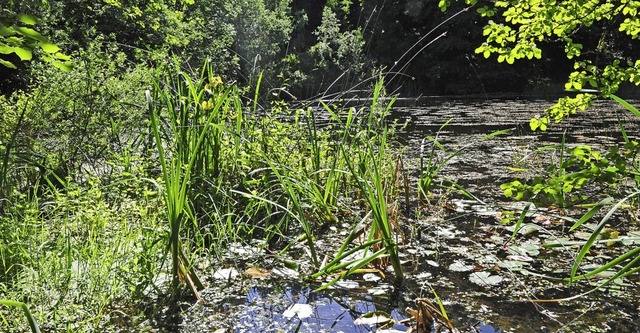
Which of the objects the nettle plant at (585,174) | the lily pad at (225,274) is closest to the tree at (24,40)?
the lily pad at (225,274)

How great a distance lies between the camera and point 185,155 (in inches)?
103

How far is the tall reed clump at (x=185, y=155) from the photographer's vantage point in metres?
2.06

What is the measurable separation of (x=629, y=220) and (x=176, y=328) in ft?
9.22

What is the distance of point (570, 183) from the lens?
1.81m

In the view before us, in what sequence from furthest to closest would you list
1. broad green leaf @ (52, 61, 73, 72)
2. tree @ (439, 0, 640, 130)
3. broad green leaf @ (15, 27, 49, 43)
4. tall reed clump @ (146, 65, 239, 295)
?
tree @ (439, 0, 640, 130), tall reed clump @ (146, 65, 239, 295), broad green leaf @ (52, 61, 73, 72), broad green leaf @ (15, 27, 49, 43)

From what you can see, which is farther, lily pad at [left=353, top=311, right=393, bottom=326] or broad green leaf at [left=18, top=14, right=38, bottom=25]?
lily pad at [left=353, top=311, right=393, bottom=326]

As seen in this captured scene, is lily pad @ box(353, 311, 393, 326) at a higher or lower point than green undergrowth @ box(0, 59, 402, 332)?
lower

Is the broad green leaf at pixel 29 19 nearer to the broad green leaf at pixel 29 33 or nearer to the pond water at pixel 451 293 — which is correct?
the broad green leaf at pixel 29 33

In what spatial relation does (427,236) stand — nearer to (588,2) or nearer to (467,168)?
(588,2)

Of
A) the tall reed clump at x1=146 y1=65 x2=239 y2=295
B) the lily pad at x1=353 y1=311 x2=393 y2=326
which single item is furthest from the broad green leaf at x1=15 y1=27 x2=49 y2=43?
the lily pad at x1=353 y1=311 x2=393 y2=326

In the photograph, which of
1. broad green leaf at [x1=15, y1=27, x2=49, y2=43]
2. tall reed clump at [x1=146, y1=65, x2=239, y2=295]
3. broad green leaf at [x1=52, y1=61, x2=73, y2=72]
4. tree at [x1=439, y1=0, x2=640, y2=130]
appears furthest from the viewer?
tree at [x1=439, y1=0, x2=640, y2=130]

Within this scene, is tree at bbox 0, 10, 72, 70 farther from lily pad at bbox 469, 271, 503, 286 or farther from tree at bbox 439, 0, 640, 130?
tree at bbox 439, 0, 640, 130

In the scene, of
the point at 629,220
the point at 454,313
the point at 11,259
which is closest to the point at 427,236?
the point at 454,313

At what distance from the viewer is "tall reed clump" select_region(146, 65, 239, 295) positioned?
2062 mm
